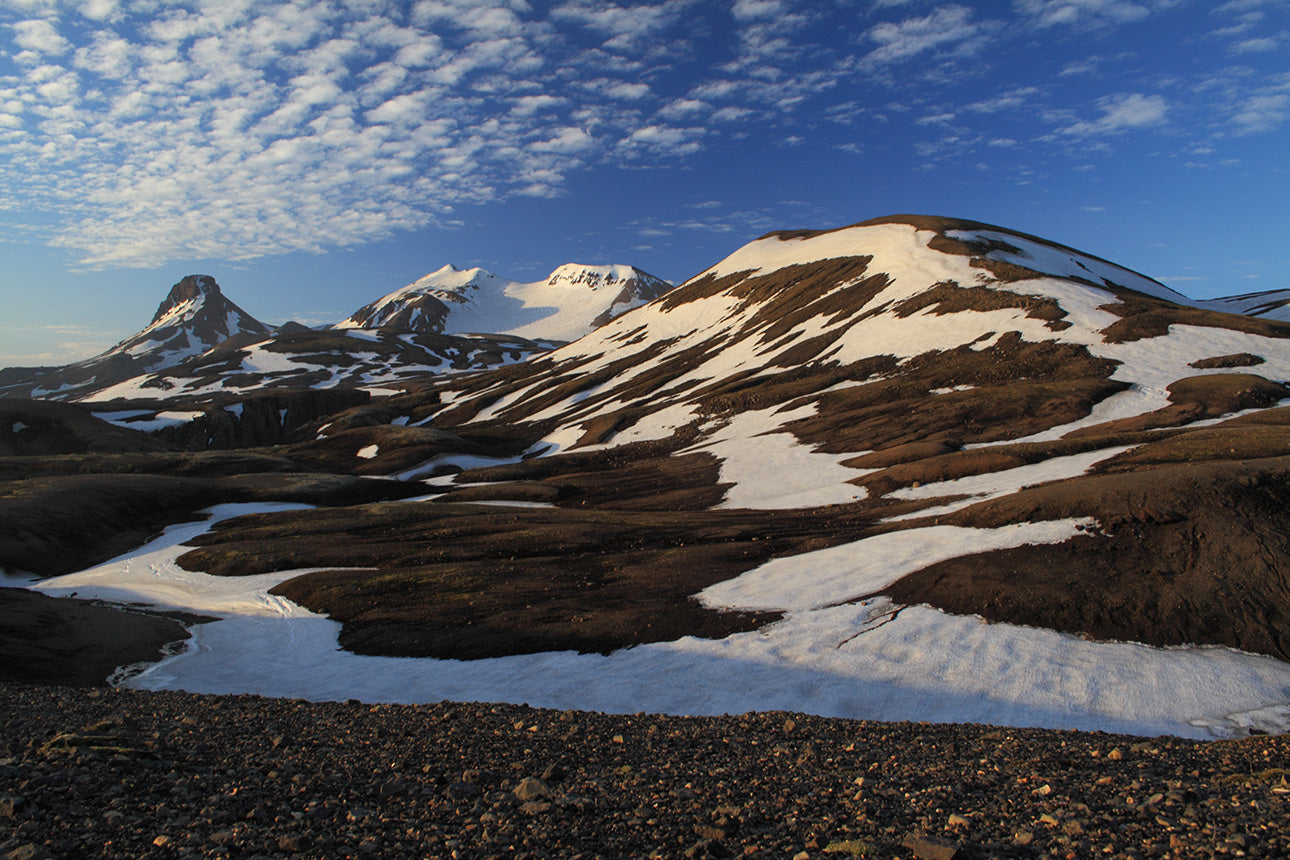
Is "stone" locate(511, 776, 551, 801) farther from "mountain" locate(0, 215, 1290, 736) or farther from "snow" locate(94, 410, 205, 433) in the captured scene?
"snow" locate(94, 410, 205, 433)

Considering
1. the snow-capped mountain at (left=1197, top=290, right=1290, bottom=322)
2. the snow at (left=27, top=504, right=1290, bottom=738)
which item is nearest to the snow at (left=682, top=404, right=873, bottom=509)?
the snow at (left=27, top=504, right=1290, bottom=738)

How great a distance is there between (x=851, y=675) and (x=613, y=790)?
13.0 meters

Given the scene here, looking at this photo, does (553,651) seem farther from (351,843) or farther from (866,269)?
(866,269)

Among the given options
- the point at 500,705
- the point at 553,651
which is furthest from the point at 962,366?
the point at 500,705

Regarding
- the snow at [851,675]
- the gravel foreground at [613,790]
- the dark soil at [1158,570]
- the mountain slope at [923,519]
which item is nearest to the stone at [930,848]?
the gravel foreground at [613,790]

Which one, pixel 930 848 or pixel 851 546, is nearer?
pixel 930 848

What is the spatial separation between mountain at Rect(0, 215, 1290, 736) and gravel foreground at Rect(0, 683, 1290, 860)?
22.6ft

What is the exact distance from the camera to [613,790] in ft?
36.4

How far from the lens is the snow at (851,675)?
1884 cm

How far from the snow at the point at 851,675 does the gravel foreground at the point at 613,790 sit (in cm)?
508

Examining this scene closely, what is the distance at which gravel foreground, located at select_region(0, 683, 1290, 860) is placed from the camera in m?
8.46

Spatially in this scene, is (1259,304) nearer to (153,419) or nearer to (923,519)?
(923,519)

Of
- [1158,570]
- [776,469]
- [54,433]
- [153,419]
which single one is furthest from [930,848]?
[153,419]

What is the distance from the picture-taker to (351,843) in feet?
28.7
